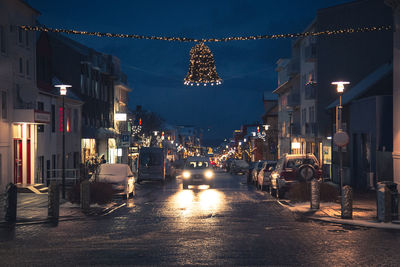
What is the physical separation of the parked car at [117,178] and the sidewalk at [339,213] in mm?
6750

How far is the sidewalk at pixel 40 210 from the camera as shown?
17.9 meters

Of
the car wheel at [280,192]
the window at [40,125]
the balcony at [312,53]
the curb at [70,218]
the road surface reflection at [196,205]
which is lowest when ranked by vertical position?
the road surface reflection at [196,205]

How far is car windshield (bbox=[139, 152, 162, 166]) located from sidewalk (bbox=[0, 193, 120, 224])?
16.3 metres

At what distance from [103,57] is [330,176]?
3024cm

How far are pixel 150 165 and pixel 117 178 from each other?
15862 mm

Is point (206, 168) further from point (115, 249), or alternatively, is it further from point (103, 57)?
point (103, 57)

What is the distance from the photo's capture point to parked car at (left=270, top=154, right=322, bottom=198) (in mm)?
25109

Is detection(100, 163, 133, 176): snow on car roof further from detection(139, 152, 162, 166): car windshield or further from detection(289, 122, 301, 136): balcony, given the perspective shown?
detection(289, 122, 301, 136): balcony

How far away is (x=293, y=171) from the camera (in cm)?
2583

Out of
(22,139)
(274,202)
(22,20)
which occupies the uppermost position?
(22,20)

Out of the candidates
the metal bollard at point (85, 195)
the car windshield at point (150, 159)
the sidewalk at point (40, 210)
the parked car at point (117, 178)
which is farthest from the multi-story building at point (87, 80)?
the metal bollard at point (85, 195)

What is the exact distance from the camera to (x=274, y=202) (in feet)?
79.9

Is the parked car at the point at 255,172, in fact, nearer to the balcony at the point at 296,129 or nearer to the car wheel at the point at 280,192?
the car wheel at the point at 280,192

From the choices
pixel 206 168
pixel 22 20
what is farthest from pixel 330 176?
pixel 22 20
